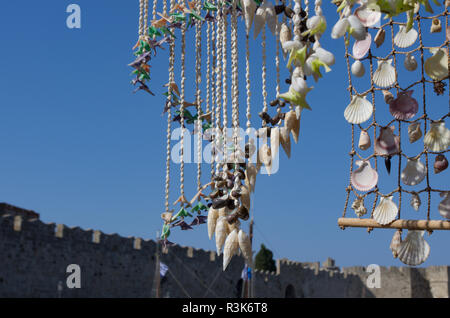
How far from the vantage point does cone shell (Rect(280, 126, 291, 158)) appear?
1871 mm

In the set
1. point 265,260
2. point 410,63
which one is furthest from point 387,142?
point 265,260

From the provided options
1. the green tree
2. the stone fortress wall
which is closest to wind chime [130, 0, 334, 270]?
the stone fortress wall

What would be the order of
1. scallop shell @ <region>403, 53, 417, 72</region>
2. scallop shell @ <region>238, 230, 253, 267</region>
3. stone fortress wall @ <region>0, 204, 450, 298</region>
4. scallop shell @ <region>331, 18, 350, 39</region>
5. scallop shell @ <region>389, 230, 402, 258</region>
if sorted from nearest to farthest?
scallop shell @ <region>331, 18, 350, 39</region> → scallop shell @ <region>238, 230, 253, 267</region> → scallop shell @ <region>389, 230, 402, 258</region> → scallop shell @ <region>403, 53, 417, 72</region> → stone fortress wall @ <region>0, 204, 450, 298</region>

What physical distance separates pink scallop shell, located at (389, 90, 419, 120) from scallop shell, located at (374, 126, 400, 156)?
0.18ft

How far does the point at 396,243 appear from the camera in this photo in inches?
76.5

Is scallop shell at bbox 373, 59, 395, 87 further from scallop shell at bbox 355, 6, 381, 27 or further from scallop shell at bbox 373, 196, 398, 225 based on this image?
scallop shell at bbox 373, 196, 398, 225

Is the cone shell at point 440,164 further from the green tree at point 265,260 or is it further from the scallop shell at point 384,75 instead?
the green tree at point 265,260

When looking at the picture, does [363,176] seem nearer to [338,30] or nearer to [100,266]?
[338,30]

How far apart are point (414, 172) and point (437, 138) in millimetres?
130

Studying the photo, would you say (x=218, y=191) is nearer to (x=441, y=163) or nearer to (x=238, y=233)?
(x=238, y=233)

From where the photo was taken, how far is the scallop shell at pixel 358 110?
6.44 feet

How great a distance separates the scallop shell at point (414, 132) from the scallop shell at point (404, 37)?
28 centimetres

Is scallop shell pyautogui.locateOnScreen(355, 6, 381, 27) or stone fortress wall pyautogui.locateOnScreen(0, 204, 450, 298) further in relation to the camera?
stone fortress wall pyautogui.locateOnScreen(0, 204, 450, 298)

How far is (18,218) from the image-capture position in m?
13.5
